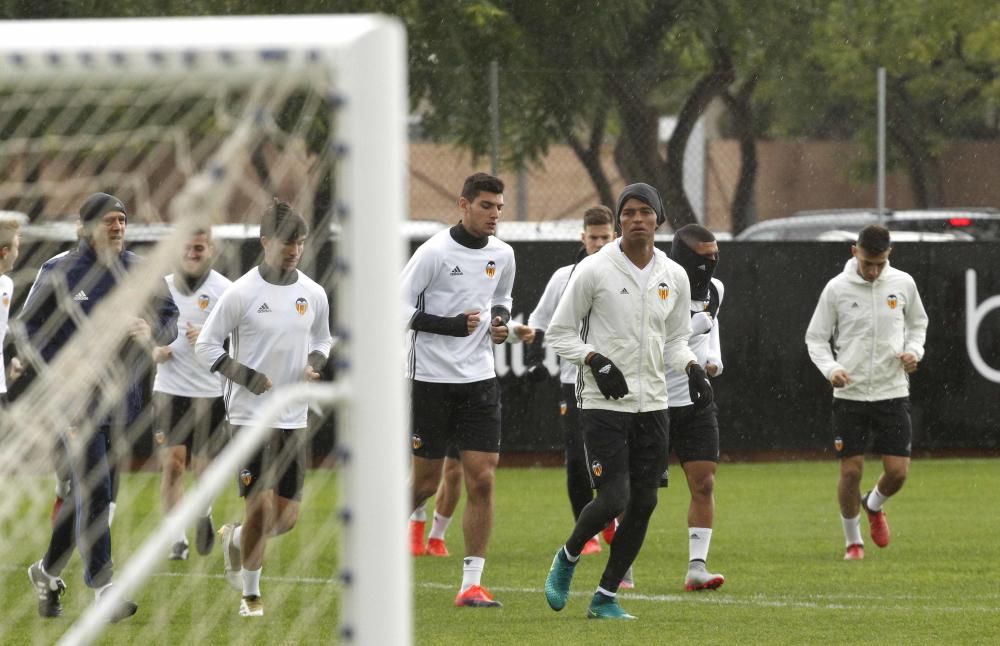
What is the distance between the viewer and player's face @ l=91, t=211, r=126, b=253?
8367 millimetres

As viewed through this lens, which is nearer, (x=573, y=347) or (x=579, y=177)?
(x=573, y=347)

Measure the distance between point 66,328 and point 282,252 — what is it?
1248 mm

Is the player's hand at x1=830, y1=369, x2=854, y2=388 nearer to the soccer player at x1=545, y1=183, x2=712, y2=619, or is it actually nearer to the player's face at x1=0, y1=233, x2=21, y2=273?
the soccer player at x1=545, y1=183, x2=712, y2=619

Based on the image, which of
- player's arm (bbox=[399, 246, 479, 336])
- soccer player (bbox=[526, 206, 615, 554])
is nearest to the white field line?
soccer player (bbox=[526, 206, 615, 554])

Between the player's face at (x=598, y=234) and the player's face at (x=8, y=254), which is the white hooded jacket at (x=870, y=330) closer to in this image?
the player's face at (x=598, y=234)

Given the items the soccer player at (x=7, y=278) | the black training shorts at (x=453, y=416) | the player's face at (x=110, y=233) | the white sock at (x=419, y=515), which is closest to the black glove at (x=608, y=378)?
the black training shorts at (x=453, y=416)

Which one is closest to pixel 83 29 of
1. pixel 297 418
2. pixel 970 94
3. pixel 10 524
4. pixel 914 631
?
pixel 10 524

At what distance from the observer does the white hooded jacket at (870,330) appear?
11.5 metres

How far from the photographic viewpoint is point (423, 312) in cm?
987

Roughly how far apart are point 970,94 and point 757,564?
9.77m

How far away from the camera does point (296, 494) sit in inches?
340

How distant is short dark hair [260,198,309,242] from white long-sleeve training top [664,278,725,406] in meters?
2.32

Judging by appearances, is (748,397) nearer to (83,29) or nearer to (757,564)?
(757,564)

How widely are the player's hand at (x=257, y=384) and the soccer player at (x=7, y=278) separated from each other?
1302 mm
